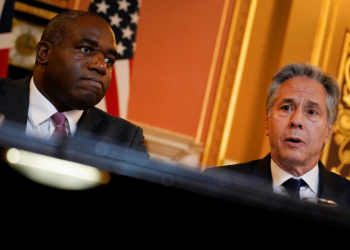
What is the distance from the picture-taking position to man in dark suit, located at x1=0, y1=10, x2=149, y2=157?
Result: 2.00 meters

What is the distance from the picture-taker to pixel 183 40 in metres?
4.89

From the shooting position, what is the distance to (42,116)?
205 cm

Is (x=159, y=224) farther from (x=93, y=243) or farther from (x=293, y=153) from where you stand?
(x=293, y=153)

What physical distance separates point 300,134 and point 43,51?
1.08m

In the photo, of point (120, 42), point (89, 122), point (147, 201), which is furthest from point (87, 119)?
point (120, 42)

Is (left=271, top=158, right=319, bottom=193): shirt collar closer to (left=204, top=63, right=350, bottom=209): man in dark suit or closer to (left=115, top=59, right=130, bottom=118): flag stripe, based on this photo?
(left=204, top=63, right=350, bottom=209): man in dark suit

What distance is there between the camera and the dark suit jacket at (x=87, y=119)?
2012 millimetres

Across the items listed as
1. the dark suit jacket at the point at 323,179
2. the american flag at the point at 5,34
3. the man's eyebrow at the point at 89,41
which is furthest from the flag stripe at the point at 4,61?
the dark suit jacket at the point at 323,179

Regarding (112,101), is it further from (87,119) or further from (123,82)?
(87,119)

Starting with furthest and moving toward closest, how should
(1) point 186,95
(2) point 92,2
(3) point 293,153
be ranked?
1. (1) point 186,95
2. (2) point 92,2
3. (3) point 293,153

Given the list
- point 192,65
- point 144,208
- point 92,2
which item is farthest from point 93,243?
point 192,65

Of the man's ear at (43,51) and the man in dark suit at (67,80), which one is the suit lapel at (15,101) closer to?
the man in dark suit at (67,80)

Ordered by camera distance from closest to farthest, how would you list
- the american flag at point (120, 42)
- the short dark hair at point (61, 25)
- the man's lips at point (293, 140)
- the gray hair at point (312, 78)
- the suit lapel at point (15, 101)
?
the suit lapel at point (15, 101), the short dark hair at point (61, 25), the man's lips at point (293, 140), the gray hair at point (312, 78), the american flag at point (120, 42)

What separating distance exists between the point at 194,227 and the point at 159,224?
0.14 feet
